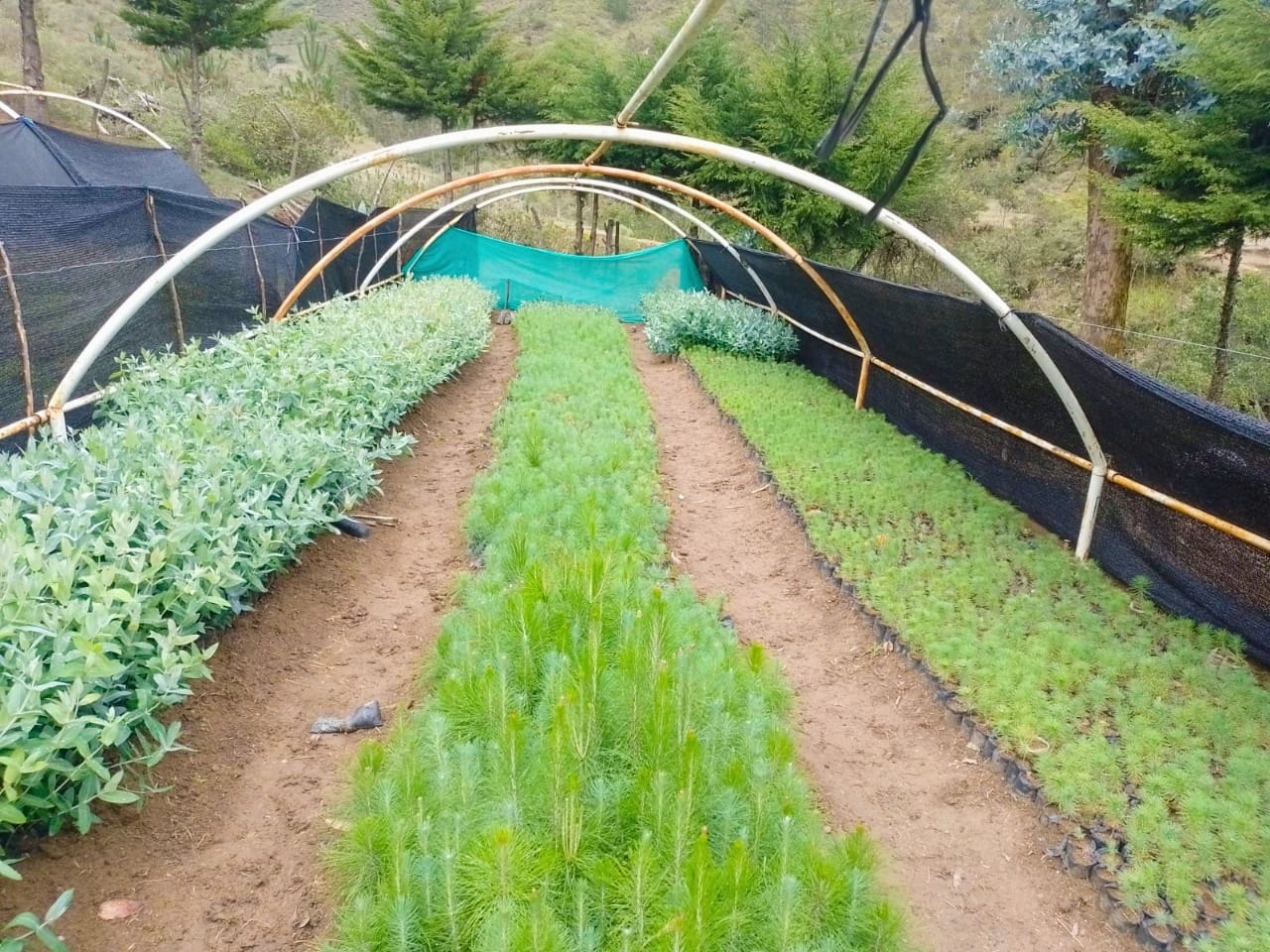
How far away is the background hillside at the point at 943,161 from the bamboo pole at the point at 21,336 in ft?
21.3

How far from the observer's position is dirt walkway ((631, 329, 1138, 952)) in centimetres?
264

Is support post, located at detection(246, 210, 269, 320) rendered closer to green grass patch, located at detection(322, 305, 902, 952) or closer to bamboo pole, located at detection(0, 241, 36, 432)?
bamboo pole, located at detection(0, 241, 36, 432)

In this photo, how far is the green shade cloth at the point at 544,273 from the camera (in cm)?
1600

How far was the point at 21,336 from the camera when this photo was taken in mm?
4301

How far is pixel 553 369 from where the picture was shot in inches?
361

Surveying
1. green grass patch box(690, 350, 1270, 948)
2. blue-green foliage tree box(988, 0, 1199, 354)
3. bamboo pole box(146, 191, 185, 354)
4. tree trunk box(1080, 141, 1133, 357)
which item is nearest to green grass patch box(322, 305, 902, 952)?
green grass patch box(690, 350, 1270, 948)

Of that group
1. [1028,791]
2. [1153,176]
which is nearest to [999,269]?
[1153,176]

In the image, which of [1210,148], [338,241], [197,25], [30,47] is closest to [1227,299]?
[1210,148]

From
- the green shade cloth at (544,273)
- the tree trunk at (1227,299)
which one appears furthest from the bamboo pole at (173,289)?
the green shade cloth at (544,273)

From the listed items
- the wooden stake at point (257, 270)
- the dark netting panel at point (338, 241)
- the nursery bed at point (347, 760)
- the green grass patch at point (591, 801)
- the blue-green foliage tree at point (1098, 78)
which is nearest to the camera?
the green grass patch at point (591, 801)

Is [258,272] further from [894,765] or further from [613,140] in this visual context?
[894,765]

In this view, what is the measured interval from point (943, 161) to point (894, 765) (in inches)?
592

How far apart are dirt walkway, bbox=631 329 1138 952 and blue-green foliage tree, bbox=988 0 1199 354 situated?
591 cm

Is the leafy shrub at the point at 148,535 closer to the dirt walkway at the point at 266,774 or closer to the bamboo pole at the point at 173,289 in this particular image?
the dirt walkway at the point at 266,774
